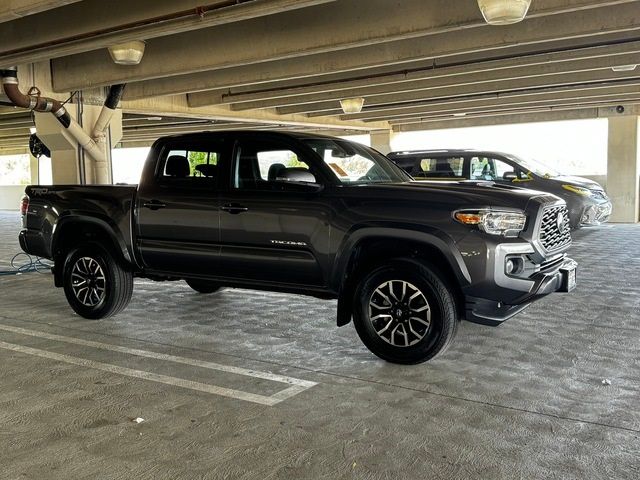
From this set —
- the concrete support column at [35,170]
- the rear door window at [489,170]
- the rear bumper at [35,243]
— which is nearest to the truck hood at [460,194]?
the rear bumper at [35,243]

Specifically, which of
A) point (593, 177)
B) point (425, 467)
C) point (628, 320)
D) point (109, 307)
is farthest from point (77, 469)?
point (593, 177)

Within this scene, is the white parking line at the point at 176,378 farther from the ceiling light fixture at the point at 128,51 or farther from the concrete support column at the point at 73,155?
the concrete support column at the point at 73,155

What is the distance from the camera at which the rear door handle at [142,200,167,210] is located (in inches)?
248

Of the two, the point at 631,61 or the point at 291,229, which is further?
the point at 631,61

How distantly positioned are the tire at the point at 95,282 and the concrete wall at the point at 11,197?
33.3 metres

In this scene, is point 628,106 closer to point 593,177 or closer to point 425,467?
point 593,177

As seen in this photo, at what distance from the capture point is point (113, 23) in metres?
8.49

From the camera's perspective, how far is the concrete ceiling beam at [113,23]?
7.40m

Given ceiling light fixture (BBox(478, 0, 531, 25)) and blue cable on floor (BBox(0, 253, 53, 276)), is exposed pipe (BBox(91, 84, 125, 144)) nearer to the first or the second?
blue cable on floor (BBox(0, 253, 53, 276))

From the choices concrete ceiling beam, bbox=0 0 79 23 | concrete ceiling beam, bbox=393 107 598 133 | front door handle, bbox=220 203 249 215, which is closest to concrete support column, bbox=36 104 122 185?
concrete ceiling beam, bbox=0 0 79 23

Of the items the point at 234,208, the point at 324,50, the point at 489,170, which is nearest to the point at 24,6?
the point at 234,208

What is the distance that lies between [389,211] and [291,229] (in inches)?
35.8

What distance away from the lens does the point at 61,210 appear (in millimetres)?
6910

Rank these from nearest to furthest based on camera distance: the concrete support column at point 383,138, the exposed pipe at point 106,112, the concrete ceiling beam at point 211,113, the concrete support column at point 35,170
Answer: the exposed pipe at point 106,112, the concrete ceiling beam at point 211,113, the concrete support column at point 383,138, the concrete support column at point 35,170
